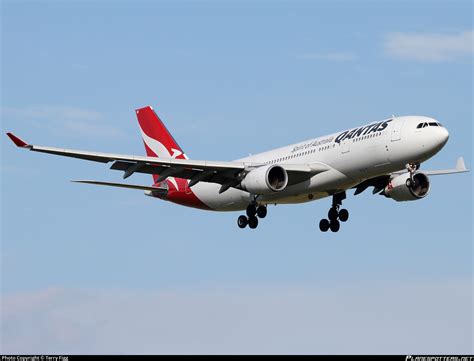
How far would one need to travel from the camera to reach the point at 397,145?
47250 millimetres

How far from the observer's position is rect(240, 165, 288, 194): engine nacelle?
49688 mm

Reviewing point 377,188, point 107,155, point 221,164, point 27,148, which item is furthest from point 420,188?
point 27,148

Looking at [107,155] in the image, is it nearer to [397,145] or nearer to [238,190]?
[238,190]

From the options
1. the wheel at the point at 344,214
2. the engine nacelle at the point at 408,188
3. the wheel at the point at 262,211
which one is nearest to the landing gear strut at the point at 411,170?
the engine nacelle at the point at 408,188

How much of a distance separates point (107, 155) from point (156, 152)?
1331cm

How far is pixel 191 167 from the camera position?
51031mm

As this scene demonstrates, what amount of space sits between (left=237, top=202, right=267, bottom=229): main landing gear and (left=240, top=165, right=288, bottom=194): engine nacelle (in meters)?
2.71

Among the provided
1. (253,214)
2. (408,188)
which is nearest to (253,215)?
(253,214)

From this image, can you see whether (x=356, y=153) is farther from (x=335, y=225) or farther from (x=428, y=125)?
(x=335, y=225)

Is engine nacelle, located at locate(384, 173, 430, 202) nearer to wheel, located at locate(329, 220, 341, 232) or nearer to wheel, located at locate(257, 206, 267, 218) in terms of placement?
wheel, located at locate(329, 220, 341, 232)

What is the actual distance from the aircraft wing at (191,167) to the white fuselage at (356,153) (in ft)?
1.80

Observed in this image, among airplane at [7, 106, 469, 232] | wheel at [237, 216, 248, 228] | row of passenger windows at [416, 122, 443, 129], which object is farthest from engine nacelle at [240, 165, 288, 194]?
row of passenger windows at [416, 122, 443, 129]

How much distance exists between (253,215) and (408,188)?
25.2ft

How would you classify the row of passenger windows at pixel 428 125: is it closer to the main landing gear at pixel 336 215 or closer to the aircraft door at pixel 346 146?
the aircraft door at pixel 346 146
